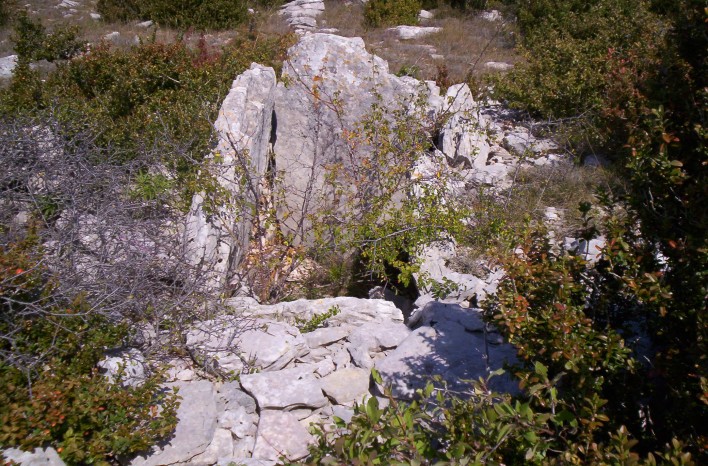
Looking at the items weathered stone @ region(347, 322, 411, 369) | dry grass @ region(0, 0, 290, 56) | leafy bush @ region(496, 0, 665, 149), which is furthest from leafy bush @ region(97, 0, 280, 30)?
weathered stone @ region(347, 322, 411, 369)

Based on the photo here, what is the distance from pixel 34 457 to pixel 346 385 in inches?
66.2

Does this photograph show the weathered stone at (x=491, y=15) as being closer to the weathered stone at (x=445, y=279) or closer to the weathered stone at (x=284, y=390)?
the weathered stone at (x=445, y=279)

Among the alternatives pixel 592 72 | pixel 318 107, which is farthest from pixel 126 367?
pixel 592 72

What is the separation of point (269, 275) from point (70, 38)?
6656 mm

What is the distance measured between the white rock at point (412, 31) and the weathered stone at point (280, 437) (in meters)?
11.6

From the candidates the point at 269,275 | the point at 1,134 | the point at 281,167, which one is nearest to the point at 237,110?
the point at 281,167

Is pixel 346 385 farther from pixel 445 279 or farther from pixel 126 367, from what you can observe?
pixel 445 279

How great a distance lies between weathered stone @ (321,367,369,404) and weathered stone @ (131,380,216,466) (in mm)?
693

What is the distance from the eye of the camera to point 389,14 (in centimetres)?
1450

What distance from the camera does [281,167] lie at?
616cm

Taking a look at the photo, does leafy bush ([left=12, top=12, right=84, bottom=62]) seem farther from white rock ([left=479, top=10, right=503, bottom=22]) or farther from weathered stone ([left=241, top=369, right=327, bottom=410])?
white rock ([left=479, top=10, right=503, bottom=22])

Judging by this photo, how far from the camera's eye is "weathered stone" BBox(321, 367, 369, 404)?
137 inches

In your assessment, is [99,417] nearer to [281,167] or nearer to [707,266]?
[707,266]

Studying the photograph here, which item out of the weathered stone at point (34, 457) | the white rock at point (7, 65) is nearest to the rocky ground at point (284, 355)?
the weathered stone at point (34, 457)
